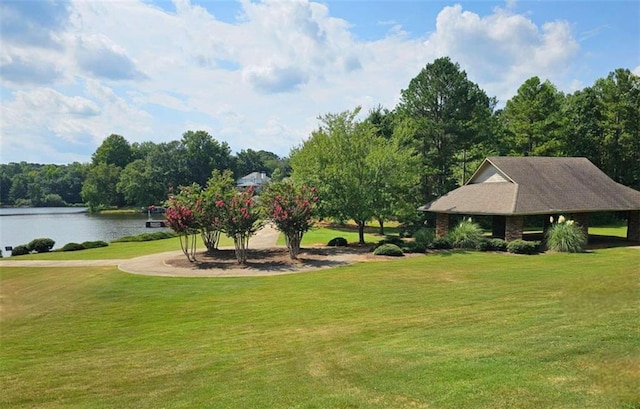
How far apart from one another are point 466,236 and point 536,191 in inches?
198

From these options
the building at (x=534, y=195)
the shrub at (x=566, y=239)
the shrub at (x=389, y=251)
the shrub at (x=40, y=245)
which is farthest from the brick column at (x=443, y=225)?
the shrub at (x=40, y=245)

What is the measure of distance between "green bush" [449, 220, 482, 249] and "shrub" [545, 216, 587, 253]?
11.3 feet

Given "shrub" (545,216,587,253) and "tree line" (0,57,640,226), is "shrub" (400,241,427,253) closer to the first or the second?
"tree line" (0,57,640,226)

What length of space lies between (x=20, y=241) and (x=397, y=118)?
117 ft

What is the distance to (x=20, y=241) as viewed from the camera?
39.2 meters

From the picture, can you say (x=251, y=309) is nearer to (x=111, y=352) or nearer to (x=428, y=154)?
(x=111, y=352)

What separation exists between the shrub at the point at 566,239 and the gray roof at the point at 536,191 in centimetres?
115

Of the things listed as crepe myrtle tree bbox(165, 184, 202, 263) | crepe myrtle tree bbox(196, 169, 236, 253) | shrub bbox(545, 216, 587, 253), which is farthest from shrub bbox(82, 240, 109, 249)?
shrub bbox(545, 216, 587, 253)

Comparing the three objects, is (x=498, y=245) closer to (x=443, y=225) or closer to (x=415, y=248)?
(x=415, y=248)

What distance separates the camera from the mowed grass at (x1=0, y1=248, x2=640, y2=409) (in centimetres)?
605

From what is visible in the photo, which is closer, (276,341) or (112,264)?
(276,341)

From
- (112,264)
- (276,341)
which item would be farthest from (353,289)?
(112,264)

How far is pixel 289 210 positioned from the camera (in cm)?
2048

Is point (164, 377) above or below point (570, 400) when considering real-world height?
below
